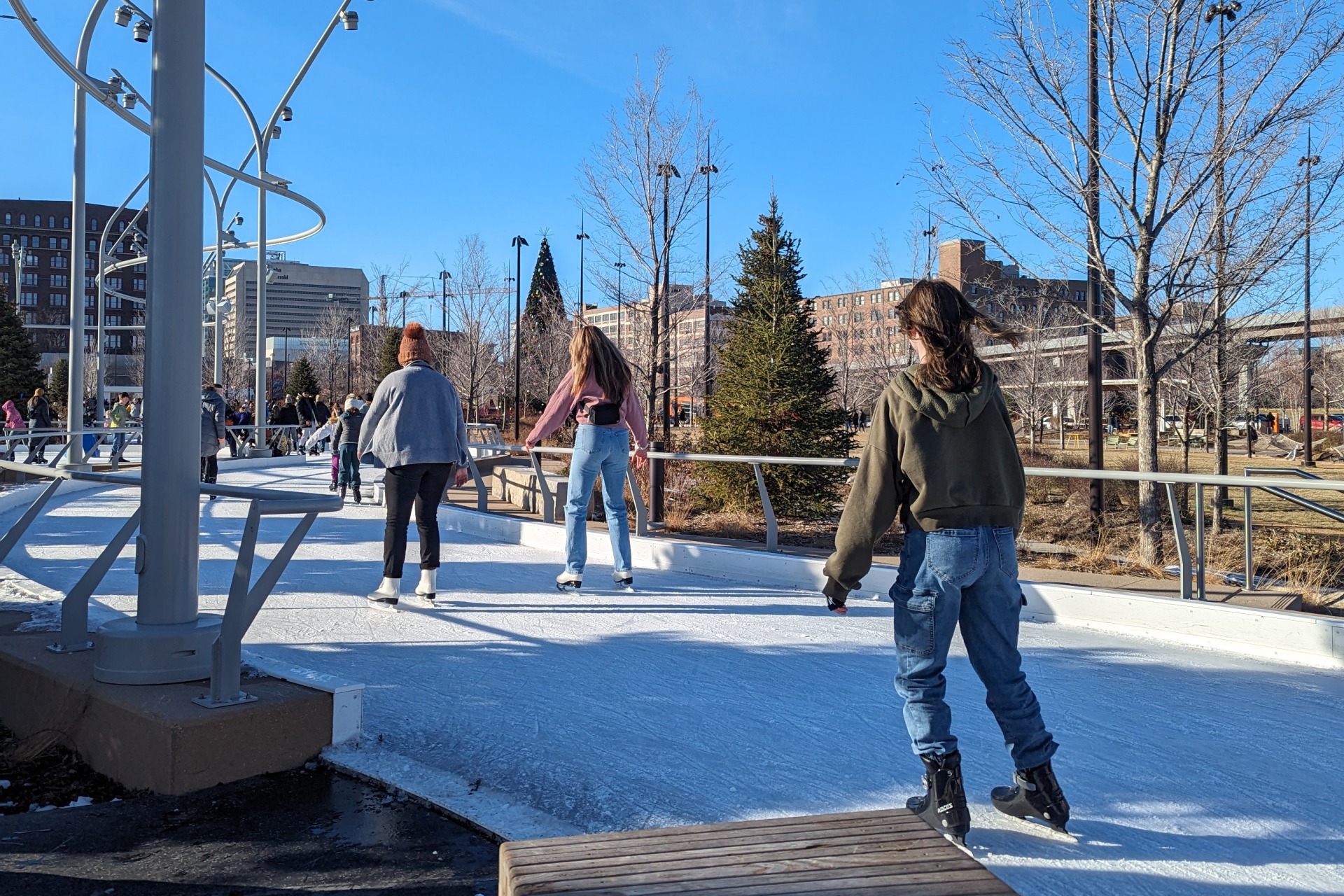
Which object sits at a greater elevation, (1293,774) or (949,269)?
(949,269)

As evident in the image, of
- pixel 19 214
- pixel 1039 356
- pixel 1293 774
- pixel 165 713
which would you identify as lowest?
pixel 1293 774

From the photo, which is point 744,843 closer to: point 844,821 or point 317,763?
point 844,821

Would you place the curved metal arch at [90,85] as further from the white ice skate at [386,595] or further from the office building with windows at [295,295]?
the office building with windows at [295,295]

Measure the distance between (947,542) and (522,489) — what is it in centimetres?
1008

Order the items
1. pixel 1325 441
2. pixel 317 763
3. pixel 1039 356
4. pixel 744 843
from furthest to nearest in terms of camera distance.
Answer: pixel 1325 441 < pixel 1039 356 < pixel 317 763 < pixel 744 843

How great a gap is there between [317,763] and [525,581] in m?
3.97

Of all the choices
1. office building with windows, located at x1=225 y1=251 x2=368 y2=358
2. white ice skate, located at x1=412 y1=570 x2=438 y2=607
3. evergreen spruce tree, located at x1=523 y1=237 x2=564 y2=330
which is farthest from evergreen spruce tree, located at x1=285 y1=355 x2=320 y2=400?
white ice skate, located at x1=412 y1=570 x2=438 y2=607

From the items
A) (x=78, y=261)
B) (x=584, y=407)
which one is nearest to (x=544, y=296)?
(x=78, y=261)

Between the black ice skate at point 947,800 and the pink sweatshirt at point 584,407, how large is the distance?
12.9 feet

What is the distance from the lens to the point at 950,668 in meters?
4.81

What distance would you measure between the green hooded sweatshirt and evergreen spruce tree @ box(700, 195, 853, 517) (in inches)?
436

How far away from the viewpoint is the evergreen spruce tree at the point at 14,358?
147 ft

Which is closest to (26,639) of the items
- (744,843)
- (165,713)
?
(165,713)

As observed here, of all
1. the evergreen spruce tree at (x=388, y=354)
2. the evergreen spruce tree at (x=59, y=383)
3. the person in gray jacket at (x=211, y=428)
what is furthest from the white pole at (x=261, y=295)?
the evergreen spruce tree at (x=59, y=383)
